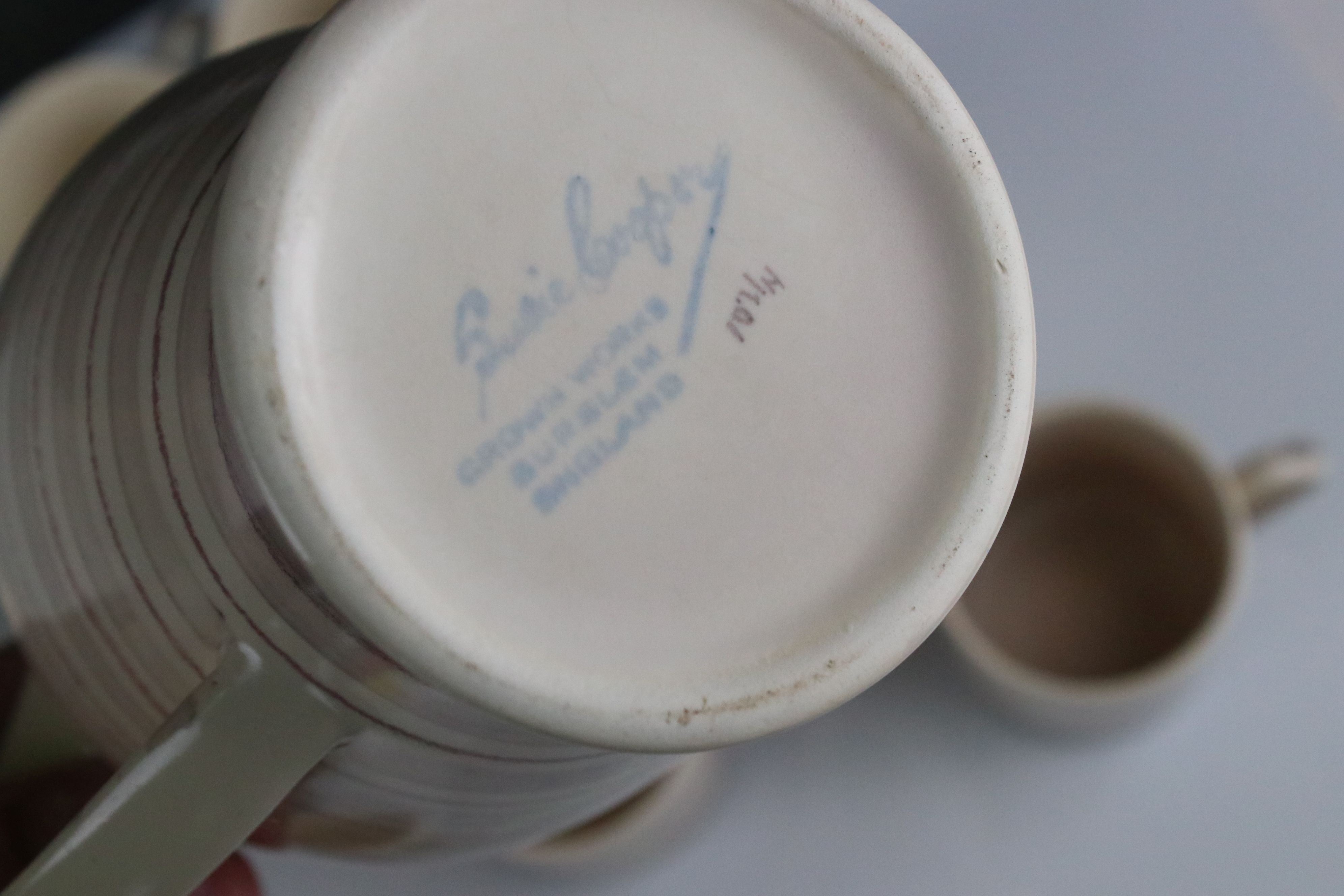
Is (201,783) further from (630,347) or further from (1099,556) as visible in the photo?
(1099,556)

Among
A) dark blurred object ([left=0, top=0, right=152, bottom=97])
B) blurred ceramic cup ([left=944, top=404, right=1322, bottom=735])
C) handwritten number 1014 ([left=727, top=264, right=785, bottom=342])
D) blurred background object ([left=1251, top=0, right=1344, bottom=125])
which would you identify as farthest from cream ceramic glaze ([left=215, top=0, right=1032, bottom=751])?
dark blurred object ([left=0, top=0, right=152, bottom=97])

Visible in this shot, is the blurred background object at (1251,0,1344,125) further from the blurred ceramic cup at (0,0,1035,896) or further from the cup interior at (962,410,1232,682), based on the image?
the blurred ceramic cup at (0,0,1035,896)

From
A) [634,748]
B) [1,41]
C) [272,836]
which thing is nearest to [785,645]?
[634,748]

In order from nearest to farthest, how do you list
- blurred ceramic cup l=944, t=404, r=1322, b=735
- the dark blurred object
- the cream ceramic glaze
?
the cream ceramic glaze → blurred ceramic cup l=944, t=404, r=1322, b=735 → the dark blurred object

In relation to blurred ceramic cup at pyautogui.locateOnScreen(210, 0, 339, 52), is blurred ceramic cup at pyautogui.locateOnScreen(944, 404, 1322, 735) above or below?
below
